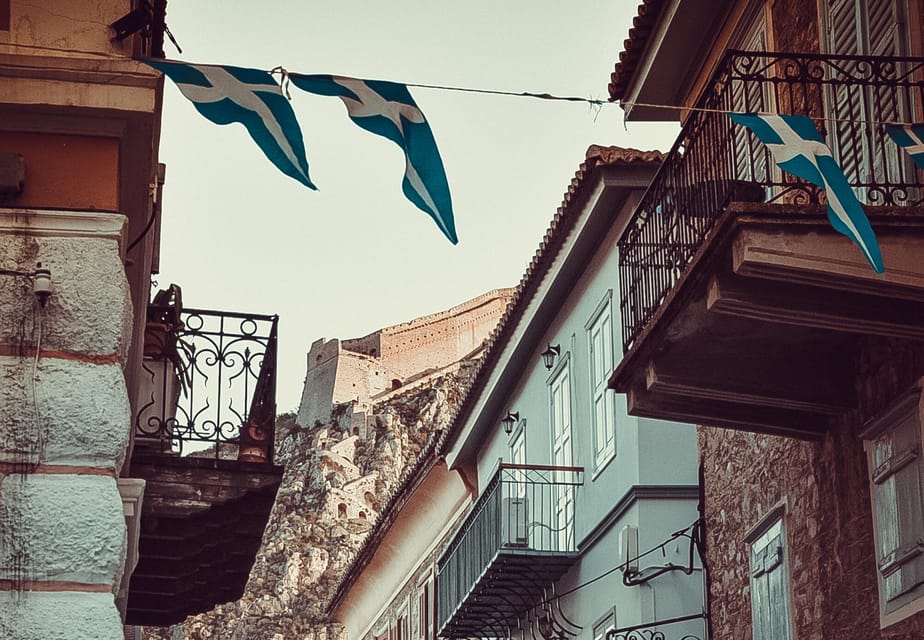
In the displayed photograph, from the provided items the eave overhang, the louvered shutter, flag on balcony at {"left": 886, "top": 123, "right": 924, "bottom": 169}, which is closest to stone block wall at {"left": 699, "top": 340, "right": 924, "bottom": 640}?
flag on balcony at {"left": 886, "top": 123, "right": 924, "bottom": 169}

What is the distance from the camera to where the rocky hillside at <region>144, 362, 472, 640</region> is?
225ft

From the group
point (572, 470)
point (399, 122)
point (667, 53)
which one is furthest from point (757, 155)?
point (572, 470)

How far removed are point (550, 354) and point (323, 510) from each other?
170 ft

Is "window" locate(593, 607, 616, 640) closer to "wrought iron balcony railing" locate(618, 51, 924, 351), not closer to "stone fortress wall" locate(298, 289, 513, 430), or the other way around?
"wrought iron balcony railing" locate(618, 51, 924, 351)

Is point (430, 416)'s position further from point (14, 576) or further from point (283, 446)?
point (14, 576)

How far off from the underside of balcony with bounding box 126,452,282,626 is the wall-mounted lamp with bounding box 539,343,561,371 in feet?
28.1

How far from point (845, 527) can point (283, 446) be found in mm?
69261

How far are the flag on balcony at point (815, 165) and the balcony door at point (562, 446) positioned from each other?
38.8 ft

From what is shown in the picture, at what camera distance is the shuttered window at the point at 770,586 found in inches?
507

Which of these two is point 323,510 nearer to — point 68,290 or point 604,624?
point 604,624

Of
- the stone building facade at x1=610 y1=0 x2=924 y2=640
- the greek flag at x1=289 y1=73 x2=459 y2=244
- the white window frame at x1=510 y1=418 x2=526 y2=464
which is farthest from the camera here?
the white window frame at x1=510 y1=418 x2=526 y2=464

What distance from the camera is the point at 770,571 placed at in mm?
13227

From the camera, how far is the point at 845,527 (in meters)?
11.7

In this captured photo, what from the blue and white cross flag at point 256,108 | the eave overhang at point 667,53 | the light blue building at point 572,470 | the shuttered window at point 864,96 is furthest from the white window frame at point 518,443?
the blue and white cross flag at point 256,108
